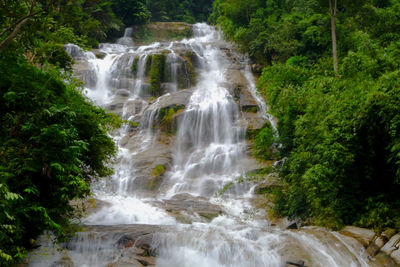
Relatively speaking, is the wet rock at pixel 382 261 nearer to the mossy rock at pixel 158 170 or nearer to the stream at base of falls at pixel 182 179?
the stream at base of falls at pixel 182 179

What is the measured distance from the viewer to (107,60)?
80.7 feet

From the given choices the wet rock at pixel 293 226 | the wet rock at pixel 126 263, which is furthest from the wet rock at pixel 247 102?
the wet rock at pixel 126 263

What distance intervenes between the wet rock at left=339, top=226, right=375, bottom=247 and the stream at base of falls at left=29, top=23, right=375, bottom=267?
187mm

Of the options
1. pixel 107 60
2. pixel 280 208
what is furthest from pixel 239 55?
pixel 280 208

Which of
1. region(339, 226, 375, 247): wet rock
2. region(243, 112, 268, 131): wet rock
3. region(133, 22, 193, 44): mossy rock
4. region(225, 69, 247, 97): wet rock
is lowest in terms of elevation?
region(339, 226, 375, 247): wet rock

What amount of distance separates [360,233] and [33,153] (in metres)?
6.99

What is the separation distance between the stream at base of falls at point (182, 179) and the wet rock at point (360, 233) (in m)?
0.19

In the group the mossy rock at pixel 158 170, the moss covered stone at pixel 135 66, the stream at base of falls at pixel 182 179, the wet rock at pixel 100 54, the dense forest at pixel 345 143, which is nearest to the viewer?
the stream at base of falls at pixel 182 179

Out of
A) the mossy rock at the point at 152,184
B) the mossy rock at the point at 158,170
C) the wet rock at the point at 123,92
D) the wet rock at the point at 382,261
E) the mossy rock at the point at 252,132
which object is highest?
the wet rock at the point at 123,92

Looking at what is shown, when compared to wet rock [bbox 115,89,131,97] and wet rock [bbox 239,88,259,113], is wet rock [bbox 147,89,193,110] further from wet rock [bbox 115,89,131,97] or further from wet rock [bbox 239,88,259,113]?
wet rock [bbox 239,88,259,113]

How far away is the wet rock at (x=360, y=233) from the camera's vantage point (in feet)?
21.6

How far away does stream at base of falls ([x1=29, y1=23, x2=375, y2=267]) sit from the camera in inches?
256

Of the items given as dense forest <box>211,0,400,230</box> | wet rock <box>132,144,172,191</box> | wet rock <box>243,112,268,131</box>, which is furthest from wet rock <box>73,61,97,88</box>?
dense forest <box>211,0,400,230</box>

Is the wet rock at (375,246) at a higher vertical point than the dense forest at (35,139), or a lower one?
lower
